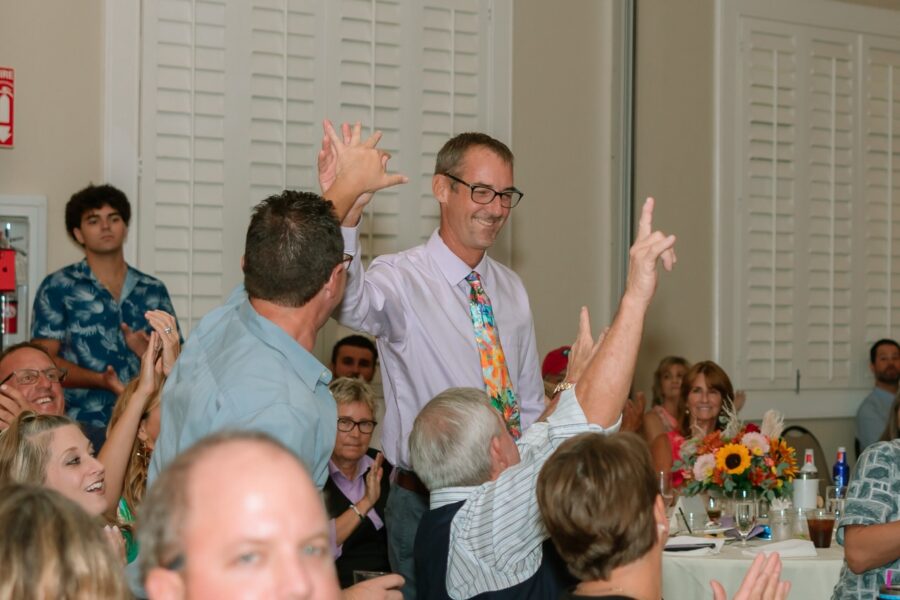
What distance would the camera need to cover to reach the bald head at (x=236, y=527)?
133 centimetres

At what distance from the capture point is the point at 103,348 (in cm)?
547

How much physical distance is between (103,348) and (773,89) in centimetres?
436

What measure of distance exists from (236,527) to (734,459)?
3.34 meters

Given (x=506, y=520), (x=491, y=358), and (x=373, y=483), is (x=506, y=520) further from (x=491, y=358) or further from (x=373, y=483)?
(x=373, y=483)

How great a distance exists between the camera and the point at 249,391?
2.20 m

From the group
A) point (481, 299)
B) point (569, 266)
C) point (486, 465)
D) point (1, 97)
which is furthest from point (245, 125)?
point (486, 465)

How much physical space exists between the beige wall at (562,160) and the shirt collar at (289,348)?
4481 millimetres

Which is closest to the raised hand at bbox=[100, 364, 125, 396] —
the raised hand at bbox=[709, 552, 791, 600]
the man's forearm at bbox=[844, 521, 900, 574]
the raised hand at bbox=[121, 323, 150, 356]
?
the raised hand at bbox=[121, 323, 150, 356]

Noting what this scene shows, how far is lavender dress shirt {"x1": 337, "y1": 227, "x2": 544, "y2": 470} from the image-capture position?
358 centimetres

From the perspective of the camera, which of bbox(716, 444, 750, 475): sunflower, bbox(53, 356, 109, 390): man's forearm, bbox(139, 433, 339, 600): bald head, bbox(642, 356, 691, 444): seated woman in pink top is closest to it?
bbox(139, 433, 339, 600): bald head

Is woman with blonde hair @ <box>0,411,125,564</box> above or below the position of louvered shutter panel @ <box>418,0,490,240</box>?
below

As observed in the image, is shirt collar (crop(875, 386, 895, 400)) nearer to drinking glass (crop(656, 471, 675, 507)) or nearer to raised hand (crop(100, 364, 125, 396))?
drinking glass (crop(656, 471, 675, 507))

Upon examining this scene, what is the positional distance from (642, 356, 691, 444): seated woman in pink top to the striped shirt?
387cm

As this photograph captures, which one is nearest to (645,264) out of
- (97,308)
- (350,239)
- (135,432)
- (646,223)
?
(646,223)
